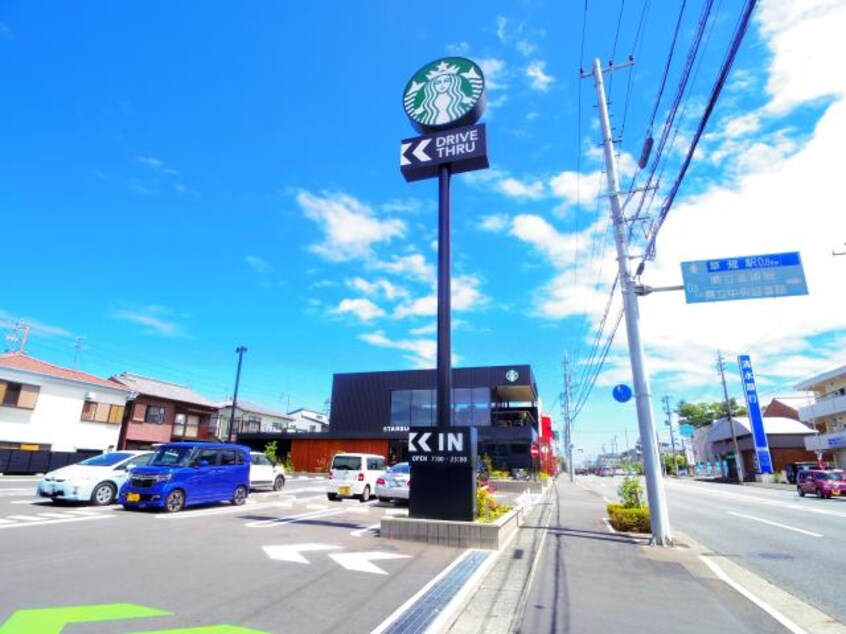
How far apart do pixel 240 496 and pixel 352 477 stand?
Result: 412 centimetres

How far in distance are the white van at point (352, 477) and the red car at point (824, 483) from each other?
23.1 meters

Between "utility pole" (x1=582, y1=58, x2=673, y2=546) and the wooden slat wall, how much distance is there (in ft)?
81.0

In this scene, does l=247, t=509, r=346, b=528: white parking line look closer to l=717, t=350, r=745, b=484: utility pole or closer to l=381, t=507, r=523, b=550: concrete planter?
l=381, t=507, r=523, b=550: concrete planter

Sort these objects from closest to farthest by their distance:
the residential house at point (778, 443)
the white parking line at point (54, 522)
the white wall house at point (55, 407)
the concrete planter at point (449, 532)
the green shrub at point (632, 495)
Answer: the concrete planter at point (449, 532) → the white parking line at point (54, 522) → the green shrub at point (632, 495) → the white wall house at point (55, 407) → the residential house at point (778, 443)

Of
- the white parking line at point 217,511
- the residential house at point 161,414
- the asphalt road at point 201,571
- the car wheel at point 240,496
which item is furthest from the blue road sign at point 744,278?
the residential house at point 161,414

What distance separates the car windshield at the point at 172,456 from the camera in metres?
12.7

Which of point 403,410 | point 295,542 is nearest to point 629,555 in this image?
point 295,542

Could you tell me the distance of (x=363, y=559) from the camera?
762 centimetres

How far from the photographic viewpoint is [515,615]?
5.20 m

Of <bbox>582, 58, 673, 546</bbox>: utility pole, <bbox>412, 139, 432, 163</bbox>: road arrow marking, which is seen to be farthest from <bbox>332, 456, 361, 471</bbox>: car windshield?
<bbox>412, 139, 432, 163</bbox>: road arrow marking

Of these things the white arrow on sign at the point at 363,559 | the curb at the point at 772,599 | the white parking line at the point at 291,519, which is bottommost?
the curb at the point at 772,599

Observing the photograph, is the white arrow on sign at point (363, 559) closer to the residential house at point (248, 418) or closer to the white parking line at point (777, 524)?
the white parking line at point (777, 524)

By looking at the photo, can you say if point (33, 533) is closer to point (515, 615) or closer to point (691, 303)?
point (515, 615)

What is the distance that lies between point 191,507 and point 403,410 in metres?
23.7
